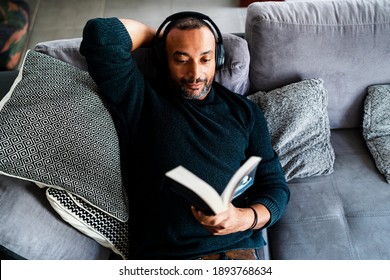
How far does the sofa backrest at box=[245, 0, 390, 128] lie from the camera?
1357 mm

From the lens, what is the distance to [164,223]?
1.10 metres

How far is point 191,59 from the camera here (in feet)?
3.85

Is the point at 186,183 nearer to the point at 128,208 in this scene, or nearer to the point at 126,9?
the point at 128,208

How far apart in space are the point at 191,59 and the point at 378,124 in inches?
33.7

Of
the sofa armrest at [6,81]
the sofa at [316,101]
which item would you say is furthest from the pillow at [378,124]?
the sofa armrest at [6,81]

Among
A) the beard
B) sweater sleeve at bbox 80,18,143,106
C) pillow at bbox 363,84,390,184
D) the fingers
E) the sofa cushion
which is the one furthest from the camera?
pillow at bbox 363,84,390,184

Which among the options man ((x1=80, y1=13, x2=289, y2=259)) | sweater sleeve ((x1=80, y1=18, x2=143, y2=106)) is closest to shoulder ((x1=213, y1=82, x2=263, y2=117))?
man ((x1=80, y1=13, x2=289, y2=259))

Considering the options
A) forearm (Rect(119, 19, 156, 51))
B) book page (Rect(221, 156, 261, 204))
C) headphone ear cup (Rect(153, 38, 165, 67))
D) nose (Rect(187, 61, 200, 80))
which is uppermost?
forearm (Rect(119, 19, 156, 51))

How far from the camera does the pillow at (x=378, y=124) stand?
1.44 metres

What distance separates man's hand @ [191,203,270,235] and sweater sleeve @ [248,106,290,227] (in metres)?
0.03

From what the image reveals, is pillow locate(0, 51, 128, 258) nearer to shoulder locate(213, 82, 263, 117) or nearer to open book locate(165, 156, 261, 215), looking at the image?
open book locate(165, 156, 261, 215)

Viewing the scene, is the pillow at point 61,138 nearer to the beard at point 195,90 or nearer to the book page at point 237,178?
the beard at point 195,90

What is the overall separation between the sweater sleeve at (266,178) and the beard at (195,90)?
21 centimetres

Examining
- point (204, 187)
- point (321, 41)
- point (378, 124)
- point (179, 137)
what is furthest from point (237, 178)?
point (378, 124)
